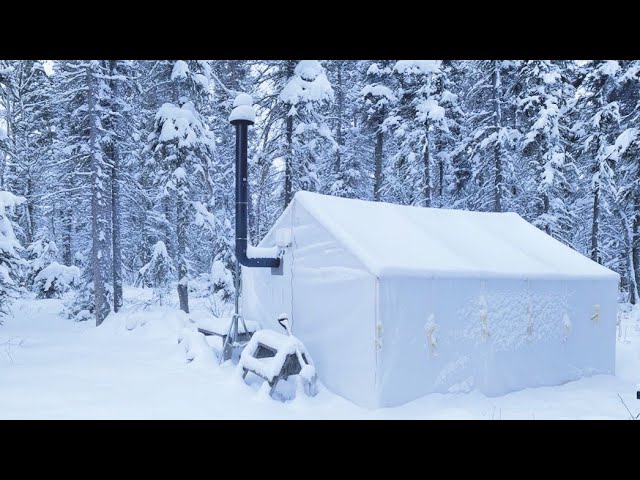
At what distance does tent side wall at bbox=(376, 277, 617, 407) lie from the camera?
21.1 feet

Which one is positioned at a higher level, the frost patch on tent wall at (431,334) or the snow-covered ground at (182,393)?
the frost patch on tent wall at (431,334)

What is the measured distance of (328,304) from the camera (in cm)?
729

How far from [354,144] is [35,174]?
15.8 metres

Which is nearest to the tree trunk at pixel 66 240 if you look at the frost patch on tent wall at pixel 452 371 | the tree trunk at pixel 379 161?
the tree trunk at pixel 379 161

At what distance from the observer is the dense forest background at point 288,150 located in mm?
15062

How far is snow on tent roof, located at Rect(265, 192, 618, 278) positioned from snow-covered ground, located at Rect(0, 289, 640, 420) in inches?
77.8

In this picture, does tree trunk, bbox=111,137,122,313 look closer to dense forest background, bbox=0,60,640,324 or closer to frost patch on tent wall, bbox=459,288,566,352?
dense forest background, bbox=0,60,640,324

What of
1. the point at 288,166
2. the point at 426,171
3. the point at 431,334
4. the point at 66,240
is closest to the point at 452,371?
the point at 431,334

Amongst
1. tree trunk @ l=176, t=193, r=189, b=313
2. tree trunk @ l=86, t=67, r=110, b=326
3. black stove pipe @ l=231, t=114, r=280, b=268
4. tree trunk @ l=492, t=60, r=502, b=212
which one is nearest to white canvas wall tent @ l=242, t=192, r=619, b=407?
black stove pipe @ l=231, t=114, r=280, b=268

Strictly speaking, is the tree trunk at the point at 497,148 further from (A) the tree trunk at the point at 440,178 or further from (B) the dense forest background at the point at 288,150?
(A) the tree trunk at the point at 440,178

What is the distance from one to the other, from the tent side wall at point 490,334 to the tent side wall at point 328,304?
11.0 inches

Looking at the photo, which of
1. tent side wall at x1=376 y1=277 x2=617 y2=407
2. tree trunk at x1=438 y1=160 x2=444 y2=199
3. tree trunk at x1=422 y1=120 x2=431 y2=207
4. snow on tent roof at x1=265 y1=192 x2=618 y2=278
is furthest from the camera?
tree trunk at x1=438 y1=160 x2=444 y2=199

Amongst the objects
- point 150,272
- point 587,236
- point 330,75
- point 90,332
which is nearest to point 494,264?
point 90,332
